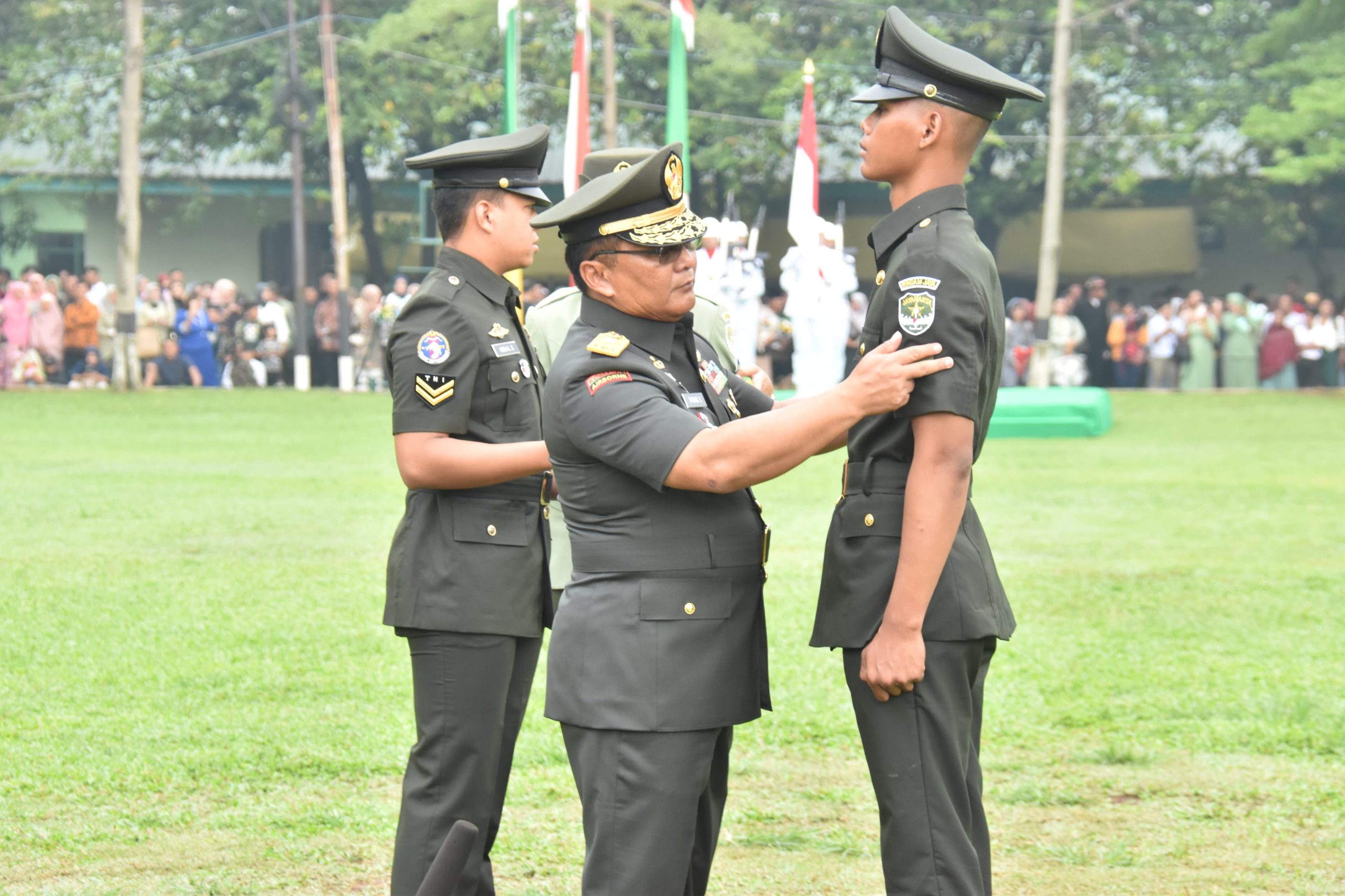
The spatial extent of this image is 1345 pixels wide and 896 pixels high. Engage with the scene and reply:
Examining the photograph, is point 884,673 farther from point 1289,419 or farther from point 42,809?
point 1289,419

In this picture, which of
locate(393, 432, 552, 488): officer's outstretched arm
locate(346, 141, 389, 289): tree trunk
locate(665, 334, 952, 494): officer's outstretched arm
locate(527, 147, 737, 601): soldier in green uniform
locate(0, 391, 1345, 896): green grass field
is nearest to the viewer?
locate(665, 334, 952, 494): officer's outstretched arm

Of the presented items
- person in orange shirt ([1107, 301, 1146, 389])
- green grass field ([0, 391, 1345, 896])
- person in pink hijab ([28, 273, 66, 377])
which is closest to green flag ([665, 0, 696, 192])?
green grass field ([0, 391, 1345, 896])

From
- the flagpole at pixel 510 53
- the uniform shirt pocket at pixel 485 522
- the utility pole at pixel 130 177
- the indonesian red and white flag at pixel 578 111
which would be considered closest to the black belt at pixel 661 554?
the uniform shirt pocket at pixel 485 522

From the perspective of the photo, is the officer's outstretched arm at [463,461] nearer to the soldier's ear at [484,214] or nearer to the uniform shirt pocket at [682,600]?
the soldier's ear at [484,214]

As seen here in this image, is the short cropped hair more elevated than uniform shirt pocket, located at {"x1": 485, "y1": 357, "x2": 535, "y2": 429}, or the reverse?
the short cropped hair

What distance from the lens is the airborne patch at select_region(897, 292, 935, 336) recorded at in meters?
3.04

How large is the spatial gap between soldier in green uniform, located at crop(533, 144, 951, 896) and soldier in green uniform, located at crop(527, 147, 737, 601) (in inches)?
65.8

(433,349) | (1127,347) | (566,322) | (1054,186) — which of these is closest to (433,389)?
(433,349)

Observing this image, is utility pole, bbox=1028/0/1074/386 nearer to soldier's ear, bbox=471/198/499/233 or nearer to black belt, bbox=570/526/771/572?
soldier's ear, bbox=471/198/499/233

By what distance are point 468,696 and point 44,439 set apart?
50.0ft

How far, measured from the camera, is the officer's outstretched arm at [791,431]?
2.88m

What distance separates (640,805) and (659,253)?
1069 millimetres

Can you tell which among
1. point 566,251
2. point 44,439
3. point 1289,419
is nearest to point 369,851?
point 566,251

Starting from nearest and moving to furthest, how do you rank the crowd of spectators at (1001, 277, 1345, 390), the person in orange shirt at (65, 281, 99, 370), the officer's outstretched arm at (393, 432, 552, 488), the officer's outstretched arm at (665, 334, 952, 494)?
the officer's outstretched arm at (665, 334, 952, 494) → the officer's outstretched arm at (393, 432, 552, 488) → the person in orange shirt at (65, 281, 99, 370) → the crowd of spectators at (1001, 277, 1345, 390)
